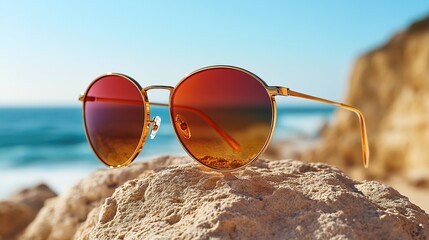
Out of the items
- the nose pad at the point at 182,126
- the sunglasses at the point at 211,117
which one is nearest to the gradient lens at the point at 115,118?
the sunglasses at the point at 211,117

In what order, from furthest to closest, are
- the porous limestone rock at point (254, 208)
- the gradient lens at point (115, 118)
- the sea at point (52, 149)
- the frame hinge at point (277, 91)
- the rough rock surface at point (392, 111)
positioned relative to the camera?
the sea at point (52, 149) → the rough rock surface at point (392, 111) → the gradient lens at point (115, 118) → the frame hinge at point (277, 91) → the porous limestone rock at point (254, 208)

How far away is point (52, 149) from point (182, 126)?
2040 cm

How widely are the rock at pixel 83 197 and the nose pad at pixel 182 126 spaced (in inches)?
4.7

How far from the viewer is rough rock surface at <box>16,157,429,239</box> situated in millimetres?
1303

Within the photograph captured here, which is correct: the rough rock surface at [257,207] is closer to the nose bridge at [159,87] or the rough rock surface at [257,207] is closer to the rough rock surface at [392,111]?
the nose bridge at [159,87]

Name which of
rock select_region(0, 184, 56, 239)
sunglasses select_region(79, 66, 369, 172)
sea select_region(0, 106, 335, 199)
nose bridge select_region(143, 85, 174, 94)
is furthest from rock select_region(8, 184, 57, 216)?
sea select_region(0, 106, 335, 199)

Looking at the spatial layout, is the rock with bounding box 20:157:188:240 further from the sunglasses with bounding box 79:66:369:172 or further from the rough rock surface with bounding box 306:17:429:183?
the rough rock surface with bounding box 306:17:429:183

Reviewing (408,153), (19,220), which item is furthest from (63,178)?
(19,220)

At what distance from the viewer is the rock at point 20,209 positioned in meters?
2.42

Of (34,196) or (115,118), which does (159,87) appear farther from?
(34,196)

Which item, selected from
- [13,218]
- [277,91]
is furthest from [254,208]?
[13,218]

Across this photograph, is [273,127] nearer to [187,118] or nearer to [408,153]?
[187,118]

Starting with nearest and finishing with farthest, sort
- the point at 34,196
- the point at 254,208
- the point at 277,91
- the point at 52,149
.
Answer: the point at 254,208 < the point at 277,91 < the point at 34,196 < the point at 52,149

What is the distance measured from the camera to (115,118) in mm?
2350
